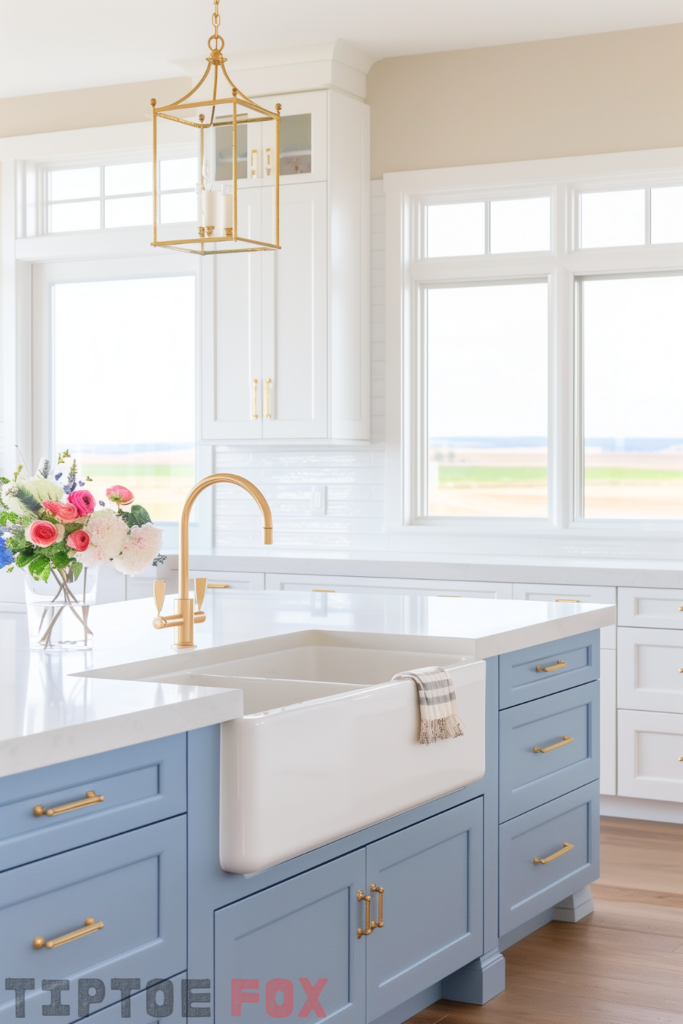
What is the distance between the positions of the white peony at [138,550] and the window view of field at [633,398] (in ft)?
9.74

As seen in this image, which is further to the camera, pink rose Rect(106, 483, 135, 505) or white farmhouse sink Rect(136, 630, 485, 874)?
pink rose Rect(106, 483, 135, 505)

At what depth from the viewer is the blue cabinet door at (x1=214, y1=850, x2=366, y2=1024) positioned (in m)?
1.89

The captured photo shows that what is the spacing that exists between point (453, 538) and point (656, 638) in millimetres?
1162

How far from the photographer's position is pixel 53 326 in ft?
19.0

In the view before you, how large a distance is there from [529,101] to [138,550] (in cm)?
337

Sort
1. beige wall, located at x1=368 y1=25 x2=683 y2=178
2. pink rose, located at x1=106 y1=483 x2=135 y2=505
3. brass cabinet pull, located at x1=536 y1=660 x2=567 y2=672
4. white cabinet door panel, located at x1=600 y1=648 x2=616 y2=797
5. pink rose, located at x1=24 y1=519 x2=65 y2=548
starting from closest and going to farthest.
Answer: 1. pink rose, located at x1=24 y1=519 x2=65 y2=548
2. pink rose, located at x1=106 y1=483 x2=135 y2=505
3. brass cabinet pull, located at x1=536 y1=660 x2=567 y2=672
4. white cabinet door panel, located at x1=600 y1=648 x2=616 y2=797
5. beige wall, located at x1=368 y1=25 x2=683 y2=178

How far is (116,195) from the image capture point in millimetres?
5555

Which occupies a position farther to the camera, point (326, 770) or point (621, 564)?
point (621, 564)

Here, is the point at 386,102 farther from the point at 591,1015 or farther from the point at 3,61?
the point at 591,1015

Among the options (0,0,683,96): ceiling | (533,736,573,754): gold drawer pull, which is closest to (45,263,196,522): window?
(0,0,683,96): ceiling

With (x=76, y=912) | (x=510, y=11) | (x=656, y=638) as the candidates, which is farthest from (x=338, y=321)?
(x=76, y=912)

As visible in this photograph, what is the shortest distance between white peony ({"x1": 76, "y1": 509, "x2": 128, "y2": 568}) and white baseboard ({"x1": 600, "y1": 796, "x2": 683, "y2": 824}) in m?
2.68

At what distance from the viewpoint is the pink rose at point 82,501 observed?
2.16 m

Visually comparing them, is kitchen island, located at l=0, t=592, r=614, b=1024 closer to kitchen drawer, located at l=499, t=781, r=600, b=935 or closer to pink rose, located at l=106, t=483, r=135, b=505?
kitchen drawer, located at l=499, t=781, r=600, b=935
